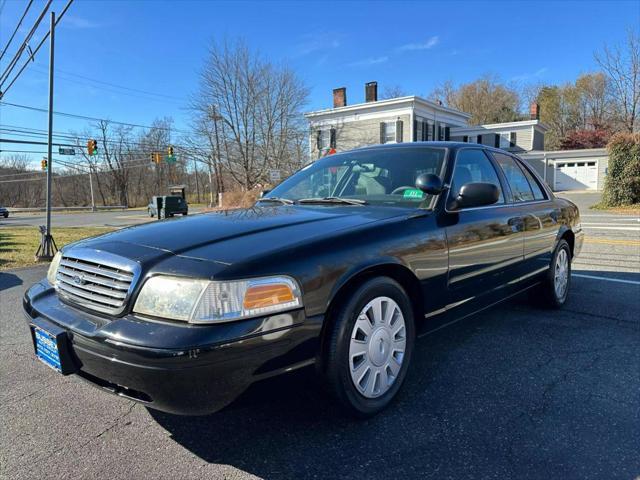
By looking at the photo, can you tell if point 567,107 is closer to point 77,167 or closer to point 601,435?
point 601,435

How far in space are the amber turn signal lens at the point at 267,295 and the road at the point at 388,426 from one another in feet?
1.18

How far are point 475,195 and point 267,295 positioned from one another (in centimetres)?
172

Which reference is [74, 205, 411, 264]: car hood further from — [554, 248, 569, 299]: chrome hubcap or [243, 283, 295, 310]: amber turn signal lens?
[554, 248, 569, 299]: chrome hubcap

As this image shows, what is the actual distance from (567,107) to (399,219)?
58919 mm

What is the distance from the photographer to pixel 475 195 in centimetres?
294

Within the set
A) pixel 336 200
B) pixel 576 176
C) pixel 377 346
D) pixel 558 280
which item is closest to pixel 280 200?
pixel 336 200

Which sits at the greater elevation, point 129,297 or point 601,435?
point 129,297

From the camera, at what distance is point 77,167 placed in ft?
213

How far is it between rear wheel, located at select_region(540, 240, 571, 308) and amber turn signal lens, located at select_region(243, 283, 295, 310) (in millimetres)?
3400

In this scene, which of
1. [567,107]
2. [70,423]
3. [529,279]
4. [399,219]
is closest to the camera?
[70,423]

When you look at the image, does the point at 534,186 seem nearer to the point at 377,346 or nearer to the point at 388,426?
the point at 377,346

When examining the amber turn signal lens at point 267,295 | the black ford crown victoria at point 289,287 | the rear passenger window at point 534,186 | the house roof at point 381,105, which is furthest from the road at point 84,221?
the amber turn signal lens at point 267,295

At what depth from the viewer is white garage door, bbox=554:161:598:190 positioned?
112ft

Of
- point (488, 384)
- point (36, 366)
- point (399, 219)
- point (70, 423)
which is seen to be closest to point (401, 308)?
point (399, 219)
